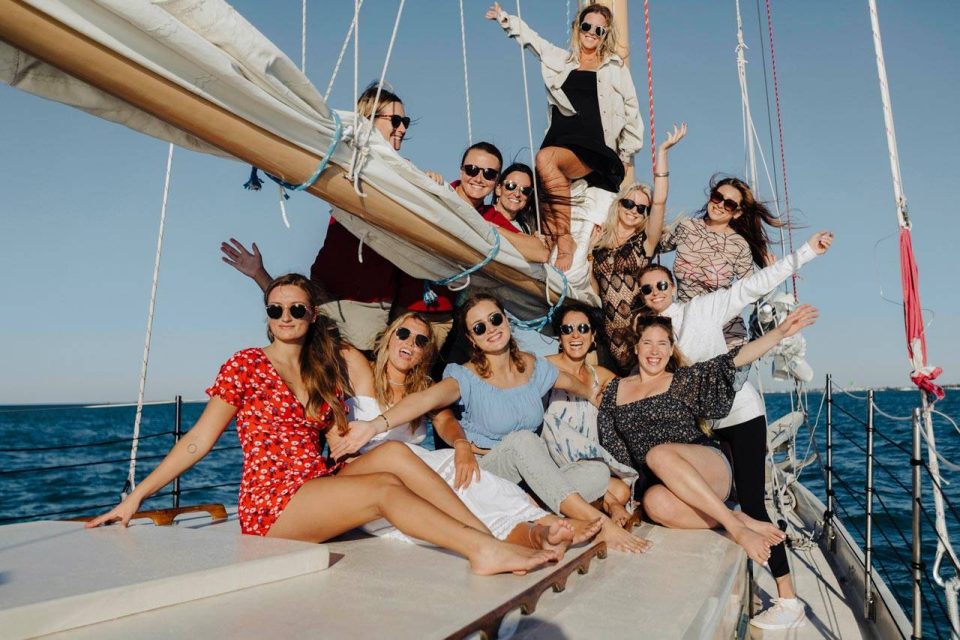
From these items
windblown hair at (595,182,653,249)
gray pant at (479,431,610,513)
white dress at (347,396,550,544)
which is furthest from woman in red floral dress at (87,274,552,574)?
windblown hair at (595,182,653,249)

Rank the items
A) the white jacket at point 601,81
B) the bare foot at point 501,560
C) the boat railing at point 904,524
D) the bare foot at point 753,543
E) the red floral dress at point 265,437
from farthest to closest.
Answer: the white jacket at point 601,81, the bare foot at point 753,543, the red floral dress at point 265,437, the boat railing at point 904,524, the bare foot at point 501,560

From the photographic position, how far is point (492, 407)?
420 cm

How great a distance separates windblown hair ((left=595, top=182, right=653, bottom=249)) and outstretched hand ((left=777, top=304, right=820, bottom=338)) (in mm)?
1452

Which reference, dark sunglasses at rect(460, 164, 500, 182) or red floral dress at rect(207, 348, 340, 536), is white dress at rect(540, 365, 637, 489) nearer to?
dark sunglasses at rect(460, 164, 500, 182)

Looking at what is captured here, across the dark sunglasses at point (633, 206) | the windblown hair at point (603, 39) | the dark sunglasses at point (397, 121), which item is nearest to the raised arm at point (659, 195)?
the dark sunglasses at point (633, 206)

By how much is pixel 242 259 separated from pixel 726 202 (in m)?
2.79

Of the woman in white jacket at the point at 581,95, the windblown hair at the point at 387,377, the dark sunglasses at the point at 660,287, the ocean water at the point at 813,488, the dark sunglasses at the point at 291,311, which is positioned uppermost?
the woman in white jacket at the point at 581,95

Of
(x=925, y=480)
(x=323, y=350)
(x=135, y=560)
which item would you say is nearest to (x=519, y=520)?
(x=323, y=350)

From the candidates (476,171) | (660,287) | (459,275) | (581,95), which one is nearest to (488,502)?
(459,275)

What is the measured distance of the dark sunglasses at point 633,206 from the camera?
16.4 ft

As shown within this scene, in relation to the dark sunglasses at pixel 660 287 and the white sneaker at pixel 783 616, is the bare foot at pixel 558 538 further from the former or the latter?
the dark sunglasses at pixel 660 287

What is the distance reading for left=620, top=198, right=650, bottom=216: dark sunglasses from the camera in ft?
16.4

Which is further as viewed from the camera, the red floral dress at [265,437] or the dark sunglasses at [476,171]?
the dark sunglasses at [476,171]

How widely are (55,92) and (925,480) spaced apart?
17373 millimetres
